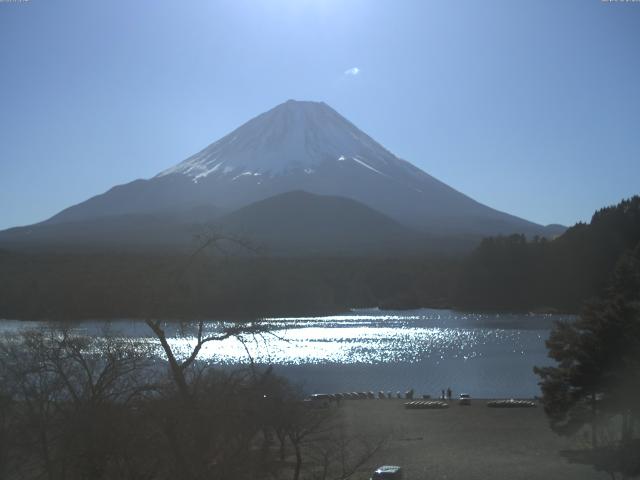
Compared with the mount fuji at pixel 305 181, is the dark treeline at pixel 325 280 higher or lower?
lower

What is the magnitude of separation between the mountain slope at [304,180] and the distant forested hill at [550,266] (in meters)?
30.9

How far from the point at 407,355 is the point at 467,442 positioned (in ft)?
57.6

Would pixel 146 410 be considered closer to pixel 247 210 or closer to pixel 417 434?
pixel 417 434

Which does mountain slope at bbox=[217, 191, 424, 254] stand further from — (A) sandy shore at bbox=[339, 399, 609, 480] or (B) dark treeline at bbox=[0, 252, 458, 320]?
(B) dark treeline at bbox=[0, 252, 458, 320]

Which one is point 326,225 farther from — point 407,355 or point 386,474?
point 386,474

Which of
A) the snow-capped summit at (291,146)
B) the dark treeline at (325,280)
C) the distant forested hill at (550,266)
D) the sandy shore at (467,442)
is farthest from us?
the snow-capped summit at (291,146)

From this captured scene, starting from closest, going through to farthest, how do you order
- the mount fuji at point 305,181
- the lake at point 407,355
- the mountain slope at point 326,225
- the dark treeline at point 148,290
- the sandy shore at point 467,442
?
the dark treeline at point 148,290, the sandy shore at point 467,442, the lake at point 407,355, the mountain slope at point 326,225, the mount fuji at point 305,181

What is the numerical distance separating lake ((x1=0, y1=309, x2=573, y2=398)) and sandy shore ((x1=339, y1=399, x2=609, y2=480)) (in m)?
2.08

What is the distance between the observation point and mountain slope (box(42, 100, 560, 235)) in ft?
316

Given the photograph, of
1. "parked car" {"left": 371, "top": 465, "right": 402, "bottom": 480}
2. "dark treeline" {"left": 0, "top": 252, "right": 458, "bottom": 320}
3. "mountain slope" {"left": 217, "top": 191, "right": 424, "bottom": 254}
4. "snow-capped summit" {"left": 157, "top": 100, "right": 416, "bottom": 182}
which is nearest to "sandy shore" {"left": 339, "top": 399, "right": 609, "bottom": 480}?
"parked car" {"left": 371, "top": 465, "right": 402, "bottom": 480}

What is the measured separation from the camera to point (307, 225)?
84312 millimetres

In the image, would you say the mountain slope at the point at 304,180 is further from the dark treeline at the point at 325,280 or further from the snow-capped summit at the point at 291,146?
the dark treeline at the point at 325,280

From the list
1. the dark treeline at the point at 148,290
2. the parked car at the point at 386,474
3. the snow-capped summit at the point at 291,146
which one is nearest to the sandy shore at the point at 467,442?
the parked car at the point at 386,474

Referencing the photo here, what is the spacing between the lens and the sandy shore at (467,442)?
1142 centimetres
